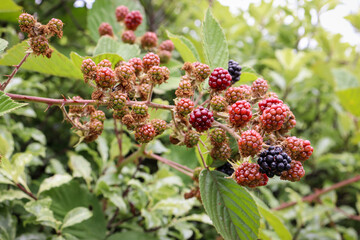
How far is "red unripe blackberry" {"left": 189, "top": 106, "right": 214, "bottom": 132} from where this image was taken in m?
0.89

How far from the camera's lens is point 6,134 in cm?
135

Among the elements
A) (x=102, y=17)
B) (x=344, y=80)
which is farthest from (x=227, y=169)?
(x=344, y=80)

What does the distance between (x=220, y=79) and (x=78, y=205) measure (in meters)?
0.95

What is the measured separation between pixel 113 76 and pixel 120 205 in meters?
0.71

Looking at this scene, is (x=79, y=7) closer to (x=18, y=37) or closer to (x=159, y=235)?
(x=18, y=37)

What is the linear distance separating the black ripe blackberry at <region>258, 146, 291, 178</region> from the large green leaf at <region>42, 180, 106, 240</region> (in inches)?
35.1

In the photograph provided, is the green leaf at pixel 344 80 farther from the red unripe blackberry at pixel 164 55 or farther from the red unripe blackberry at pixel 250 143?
the red unripe blackberry at pixel 250 143

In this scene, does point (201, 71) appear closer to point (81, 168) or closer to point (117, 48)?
point (117, 48)

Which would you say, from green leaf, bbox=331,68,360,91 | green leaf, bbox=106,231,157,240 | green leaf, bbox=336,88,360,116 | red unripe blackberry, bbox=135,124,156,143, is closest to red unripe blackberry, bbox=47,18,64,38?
red unripe blackberry, bbox=135,124,156,143

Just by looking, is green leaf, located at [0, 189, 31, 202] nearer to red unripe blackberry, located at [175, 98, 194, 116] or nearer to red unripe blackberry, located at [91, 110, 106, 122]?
red unripe blackberry, located at [91, 110, 106, 122]

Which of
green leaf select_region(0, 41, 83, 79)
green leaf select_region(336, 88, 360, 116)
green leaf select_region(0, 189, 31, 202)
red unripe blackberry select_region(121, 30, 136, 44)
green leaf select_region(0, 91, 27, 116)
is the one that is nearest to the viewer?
green leaf select_region(0, 91, 27, 116)

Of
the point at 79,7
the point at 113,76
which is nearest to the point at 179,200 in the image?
the point at 113,76

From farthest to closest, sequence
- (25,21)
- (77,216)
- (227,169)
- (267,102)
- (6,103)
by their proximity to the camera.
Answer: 1. (77,216)
2. (227,169)
3. (267,102)
4. (25,21)
5. (6,103)

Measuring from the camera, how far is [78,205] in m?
1.44
